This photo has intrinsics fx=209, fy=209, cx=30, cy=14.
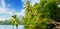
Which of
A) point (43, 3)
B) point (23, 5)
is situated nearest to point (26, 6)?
point (23, 5)

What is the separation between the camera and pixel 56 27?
8641mm

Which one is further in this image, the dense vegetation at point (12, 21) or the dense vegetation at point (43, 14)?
the dense vegetation at point (12, 21)

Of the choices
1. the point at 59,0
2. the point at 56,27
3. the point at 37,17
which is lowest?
the point at 56,27

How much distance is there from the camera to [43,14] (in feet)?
30.4

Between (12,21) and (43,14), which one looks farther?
(12,21)

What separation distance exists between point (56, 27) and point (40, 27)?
36.7 inches

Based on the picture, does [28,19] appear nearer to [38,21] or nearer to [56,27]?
[38,21]

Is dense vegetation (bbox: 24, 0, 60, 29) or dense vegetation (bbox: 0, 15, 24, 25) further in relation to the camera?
dense vegetation (bbox: 0, 15, 24, 25)

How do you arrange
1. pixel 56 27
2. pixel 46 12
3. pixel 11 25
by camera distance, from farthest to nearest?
pixel 11 25 → pixel 46 12 → pixel 56 27

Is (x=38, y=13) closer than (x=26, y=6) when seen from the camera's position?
Yes

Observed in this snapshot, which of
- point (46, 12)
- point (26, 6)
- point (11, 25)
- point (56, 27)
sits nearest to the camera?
point (56, 27)

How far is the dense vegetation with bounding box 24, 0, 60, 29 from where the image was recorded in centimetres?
925

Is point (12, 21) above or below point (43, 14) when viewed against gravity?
above

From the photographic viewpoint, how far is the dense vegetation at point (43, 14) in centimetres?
925
